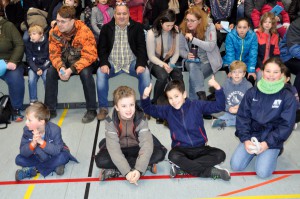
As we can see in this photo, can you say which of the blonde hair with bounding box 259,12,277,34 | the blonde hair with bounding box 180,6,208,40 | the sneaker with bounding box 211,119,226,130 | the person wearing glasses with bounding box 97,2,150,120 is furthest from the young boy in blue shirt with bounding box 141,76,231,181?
the blonde hair with bounding box 259,12,277,34

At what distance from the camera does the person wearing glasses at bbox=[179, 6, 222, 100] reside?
550 centimetres

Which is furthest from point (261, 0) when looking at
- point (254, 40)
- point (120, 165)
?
point (120, 165)

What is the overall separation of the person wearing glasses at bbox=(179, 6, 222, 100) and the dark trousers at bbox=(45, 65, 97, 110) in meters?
1.48

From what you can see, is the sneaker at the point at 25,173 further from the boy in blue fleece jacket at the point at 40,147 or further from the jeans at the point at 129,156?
the jeans at the point at 129,156

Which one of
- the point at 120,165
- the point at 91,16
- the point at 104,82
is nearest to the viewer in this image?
the point at 120,165

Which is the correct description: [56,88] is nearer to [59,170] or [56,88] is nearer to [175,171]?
[59,170]

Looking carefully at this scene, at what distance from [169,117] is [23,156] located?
5.40 ft

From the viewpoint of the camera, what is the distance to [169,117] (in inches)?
159

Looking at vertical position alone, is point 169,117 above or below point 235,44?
below

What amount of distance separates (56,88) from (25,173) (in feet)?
5.84

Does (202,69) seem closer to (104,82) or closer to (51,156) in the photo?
(104,82)

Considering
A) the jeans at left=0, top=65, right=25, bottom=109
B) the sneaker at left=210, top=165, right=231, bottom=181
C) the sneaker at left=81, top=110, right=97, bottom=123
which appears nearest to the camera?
the sneaker at left=210, top=165, right=231, bottom=181

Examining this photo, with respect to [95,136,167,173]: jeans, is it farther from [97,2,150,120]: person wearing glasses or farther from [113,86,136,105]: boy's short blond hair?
[97,2,150,120]: person wearing glasses

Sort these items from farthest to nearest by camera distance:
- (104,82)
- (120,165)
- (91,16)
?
1. (91,16)
2. (104,82)
3. (120,165)
